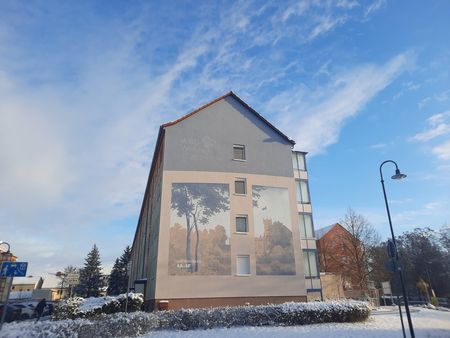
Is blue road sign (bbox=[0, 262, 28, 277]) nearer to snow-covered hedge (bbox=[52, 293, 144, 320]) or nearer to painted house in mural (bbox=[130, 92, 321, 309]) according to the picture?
snow-covered hedge (bbox=[52, 293, 144, 320])

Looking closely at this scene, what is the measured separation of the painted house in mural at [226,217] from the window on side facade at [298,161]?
145 inches

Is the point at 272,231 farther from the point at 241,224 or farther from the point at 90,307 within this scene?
the point at 90,307

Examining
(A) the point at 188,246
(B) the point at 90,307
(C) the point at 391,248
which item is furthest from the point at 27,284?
(C) the point at 391,248

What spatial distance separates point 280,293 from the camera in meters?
23.2

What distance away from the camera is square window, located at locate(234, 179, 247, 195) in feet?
82.3

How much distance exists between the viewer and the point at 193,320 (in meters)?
15.9

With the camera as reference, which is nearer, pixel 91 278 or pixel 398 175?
pixel 398 175

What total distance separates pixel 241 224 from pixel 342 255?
29.7m

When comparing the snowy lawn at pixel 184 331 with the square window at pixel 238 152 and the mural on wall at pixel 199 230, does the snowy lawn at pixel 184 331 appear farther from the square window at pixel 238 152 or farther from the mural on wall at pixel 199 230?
the square window at pixel 238 152

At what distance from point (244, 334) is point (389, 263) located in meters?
7.26

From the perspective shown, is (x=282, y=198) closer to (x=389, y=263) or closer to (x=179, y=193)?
(x=179, y=193)

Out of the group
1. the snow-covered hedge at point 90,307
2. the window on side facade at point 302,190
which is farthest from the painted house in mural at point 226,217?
the window on side facade at point 302,190

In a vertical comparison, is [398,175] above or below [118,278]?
above

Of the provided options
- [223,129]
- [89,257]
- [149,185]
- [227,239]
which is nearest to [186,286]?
[227,239]
